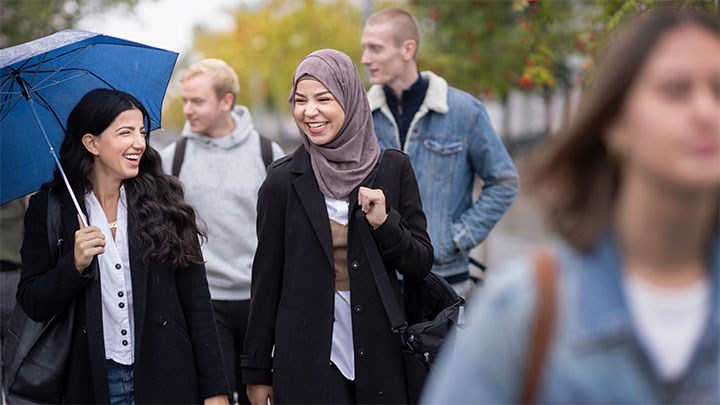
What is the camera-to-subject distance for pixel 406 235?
4230mm

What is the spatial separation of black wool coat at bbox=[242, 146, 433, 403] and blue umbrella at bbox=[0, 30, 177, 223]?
916 mm

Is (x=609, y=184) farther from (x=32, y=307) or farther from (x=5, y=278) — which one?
(x=5, y=278)

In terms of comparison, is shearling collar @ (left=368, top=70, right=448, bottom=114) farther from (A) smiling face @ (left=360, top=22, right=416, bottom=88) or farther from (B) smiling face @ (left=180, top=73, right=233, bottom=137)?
(B) smiling face @ (left=180, top=73, right=233, bottom=137)

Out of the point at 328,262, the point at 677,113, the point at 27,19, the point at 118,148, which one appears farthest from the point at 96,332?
the point at 27,19

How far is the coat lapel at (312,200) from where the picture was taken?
4.23 meters

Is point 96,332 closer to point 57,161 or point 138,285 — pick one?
point 138,285

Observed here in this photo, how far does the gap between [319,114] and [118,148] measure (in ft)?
2.70

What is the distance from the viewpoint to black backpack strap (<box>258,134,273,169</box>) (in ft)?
20.6

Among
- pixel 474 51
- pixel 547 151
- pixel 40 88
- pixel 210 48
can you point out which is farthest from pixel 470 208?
pixel 210 48

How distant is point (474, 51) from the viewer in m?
14.5

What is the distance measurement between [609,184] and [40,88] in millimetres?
3083

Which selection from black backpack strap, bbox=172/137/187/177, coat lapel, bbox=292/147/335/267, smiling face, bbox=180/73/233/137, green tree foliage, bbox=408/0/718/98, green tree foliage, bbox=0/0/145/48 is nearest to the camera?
coat lapel, bbox=292/147/335/267

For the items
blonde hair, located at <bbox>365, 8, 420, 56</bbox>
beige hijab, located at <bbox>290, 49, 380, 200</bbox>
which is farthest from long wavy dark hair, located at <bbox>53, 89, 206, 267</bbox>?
blonde hair, located at <bbox>365, 8, 420, 56</bbox>

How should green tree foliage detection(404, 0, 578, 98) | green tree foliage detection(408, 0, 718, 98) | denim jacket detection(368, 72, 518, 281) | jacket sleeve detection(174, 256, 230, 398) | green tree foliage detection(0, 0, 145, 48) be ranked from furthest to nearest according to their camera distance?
green tree foliage detection(0, 0, 145, 48) < green tree foliage detection(404, 0, 578, 98) < green tree foliage detection(408, 0, 718, 98) < denim jacket detection(368, 72, 518, 281) < jacket sleeve detection(174, 256, 230, 398)
